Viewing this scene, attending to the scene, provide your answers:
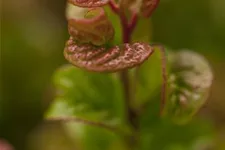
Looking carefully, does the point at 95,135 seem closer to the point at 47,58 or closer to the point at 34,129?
the point at 34,129

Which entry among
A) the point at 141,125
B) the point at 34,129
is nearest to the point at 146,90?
the point at 141,125

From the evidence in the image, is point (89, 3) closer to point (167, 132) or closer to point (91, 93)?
point (91, 93)

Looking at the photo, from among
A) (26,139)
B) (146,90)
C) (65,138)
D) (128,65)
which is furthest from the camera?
(26,139)

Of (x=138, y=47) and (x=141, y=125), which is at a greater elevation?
(x=138, y=47)

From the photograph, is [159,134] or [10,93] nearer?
[159,134]

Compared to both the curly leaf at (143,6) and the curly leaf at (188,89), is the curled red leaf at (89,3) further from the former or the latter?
the curly leaf at (188,89)

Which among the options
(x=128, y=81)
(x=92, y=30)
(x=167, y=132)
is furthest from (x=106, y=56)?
(x=167, y=132)

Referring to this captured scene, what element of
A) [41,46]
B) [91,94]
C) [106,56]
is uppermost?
[106,56]
